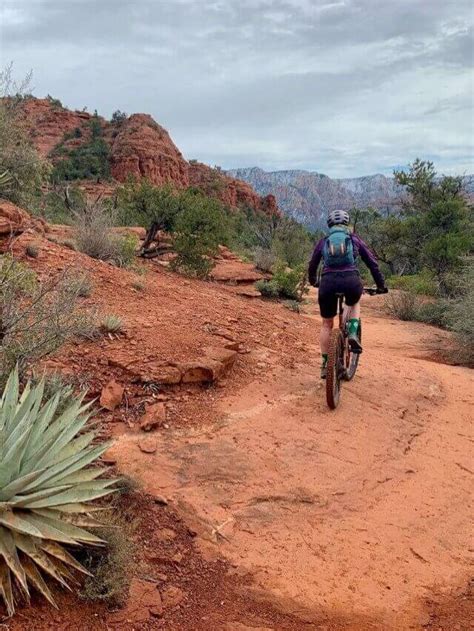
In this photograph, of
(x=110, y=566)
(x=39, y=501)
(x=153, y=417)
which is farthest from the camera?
(x=153, y=417)

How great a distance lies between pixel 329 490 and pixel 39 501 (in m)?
2.22

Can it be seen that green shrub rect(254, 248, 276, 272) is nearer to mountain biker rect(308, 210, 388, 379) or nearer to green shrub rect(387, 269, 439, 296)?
green shrub rect(387, 269, 439, 296)

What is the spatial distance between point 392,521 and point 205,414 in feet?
6.00

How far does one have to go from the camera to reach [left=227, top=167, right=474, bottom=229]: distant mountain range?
15138 cm

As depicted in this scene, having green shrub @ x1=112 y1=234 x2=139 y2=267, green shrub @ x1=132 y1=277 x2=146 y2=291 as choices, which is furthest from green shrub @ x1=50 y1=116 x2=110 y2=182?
green shrub @ x1=132 y1=277 x2=146 y2=291

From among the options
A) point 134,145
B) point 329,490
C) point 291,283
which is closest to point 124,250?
point 291,283

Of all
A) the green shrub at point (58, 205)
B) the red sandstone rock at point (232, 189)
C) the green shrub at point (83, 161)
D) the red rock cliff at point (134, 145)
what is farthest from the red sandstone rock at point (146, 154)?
the green shrub at point (58, 205)

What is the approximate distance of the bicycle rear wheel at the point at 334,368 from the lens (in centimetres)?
504

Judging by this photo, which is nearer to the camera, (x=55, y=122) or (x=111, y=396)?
(x=111, y=396)

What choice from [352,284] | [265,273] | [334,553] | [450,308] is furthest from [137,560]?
[265,273]

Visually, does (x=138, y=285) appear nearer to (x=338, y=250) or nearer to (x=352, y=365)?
(x=352, y=365)

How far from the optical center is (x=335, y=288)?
17.5 ft

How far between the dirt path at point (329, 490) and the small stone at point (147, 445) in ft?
0.16

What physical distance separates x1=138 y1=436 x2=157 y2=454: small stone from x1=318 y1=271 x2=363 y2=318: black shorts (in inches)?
82.9
